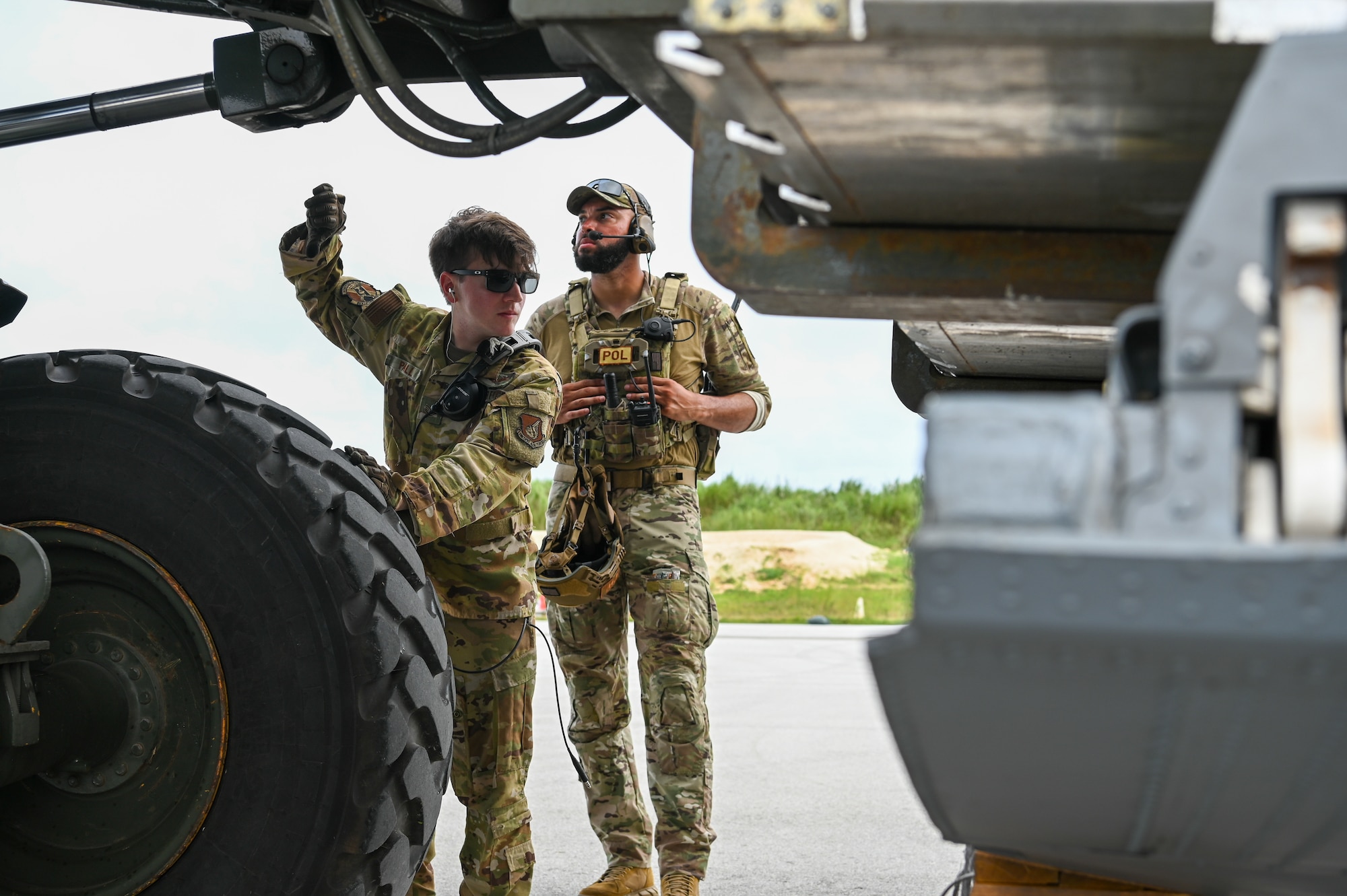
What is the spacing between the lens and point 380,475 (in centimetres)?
278

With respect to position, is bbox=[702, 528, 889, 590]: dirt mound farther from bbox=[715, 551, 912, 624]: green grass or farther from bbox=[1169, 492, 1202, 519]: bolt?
bbox=[1169, 492, 1202, 519]: bolt

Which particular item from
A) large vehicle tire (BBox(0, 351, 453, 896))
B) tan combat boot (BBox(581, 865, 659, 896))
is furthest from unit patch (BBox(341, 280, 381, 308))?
tan combat boot (BBox(581, 865, 659, 896))

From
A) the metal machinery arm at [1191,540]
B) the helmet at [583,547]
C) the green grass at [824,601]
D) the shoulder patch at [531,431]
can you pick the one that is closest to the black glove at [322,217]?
the shoulder patch at [531,431]

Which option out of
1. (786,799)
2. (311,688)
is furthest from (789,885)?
(311,688)

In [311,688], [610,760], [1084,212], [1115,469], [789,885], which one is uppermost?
[1084,212]

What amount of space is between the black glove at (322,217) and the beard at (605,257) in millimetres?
733

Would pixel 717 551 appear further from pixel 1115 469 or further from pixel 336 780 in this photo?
pixel 1115 469

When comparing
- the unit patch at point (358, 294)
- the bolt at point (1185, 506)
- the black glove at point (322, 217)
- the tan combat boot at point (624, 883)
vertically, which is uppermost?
the black glove at point (322, 217)

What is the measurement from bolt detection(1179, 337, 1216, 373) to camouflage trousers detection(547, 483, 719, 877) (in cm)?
255

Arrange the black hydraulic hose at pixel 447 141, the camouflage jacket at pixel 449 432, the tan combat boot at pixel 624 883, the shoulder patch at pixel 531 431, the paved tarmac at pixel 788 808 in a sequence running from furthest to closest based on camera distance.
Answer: the paved tarmac at pixel 788 808 → the tan combat boot at pixel 624 883 → the shoulder patch at pixel 531 431 → the camouflage jacket at pixel 449 432 → the black hydraulic hose at pixel 447 141

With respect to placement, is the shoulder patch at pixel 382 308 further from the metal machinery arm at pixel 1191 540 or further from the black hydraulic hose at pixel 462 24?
the metal machinery arm at pixel 1191 540

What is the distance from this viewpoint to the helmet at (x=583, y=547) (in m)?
3.60

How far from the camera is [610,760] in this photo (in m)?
3.69

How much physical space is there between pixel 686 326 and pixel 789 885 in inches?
62.3
